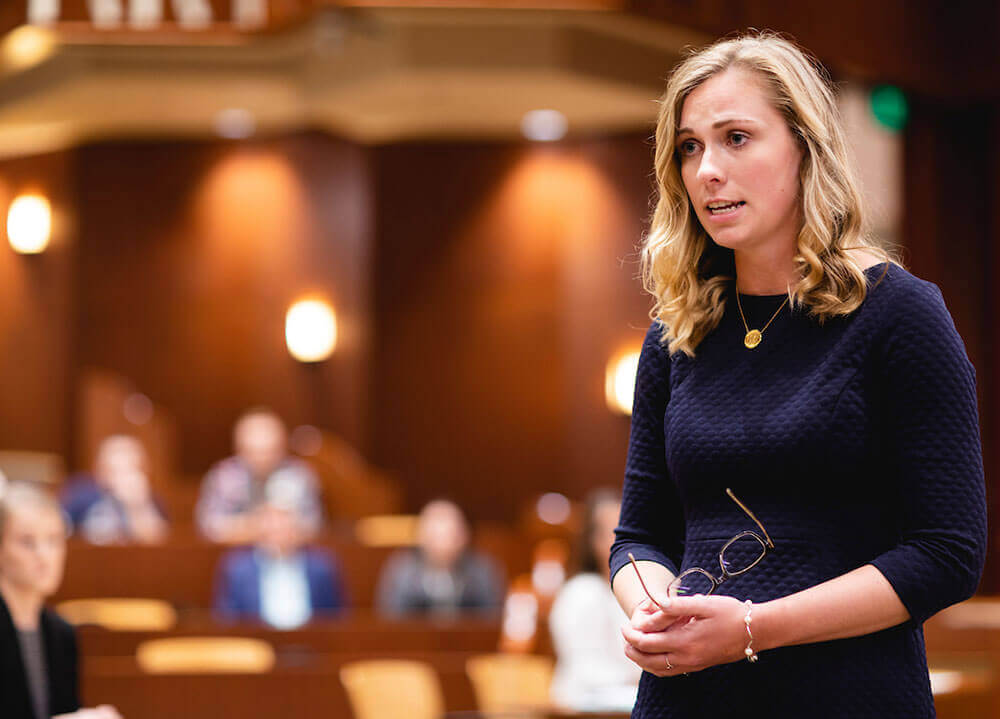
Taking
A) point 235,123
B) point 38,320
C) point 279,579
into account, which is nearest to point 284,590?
point 279,579

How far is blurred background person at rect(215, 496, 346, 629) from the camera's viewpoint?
5902 mm

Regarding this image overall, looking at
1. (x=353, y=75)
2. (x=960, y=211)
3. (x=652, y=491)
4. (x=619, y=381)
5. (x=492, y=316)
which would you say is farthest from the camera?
(x=492, y=316)

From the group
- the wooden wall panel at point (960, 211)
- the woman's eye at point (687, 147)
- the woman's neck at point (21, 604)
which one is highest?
the woman's eye at point (687, 147)

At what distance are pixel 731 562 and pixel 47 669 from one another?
1.61 meters

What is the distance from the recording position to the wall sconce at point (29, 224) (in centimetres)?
1020

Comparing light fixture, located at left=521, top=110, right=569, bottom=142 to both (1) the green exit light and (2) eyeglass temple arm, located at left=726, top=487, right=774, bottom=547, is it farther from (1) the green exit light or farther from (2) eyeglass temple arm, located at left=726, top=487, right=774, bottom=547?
(2) eyeglass temple arm, located at left=726, top=487, right=774, bottom=547

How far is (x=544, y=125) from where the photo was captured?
9.73 m

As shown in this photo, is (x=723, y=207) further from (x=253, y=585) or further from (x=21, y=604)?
(x=253, y=585)

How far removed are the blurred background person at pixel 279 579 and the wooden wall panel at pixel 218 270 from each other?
385 centimetres

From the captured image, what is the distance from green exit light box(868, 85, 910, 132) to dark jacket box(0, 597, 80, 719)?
15.9 feet

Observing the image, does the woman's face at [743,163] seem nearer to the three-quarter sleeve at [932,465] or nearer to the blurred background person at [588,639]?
the three-quarter sleeve at [932,465]

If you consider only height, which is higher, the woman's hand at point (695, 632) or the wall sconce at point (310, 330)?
the woman's hand at point (695, 632)

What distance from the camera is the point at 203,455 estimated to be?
→ 1002 cm

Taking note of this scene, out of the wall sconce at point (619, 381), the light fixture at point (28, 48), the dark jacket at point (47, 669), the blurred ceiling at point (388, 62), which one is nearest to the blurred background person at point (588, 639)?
the dark jacket at point (47, 669)
